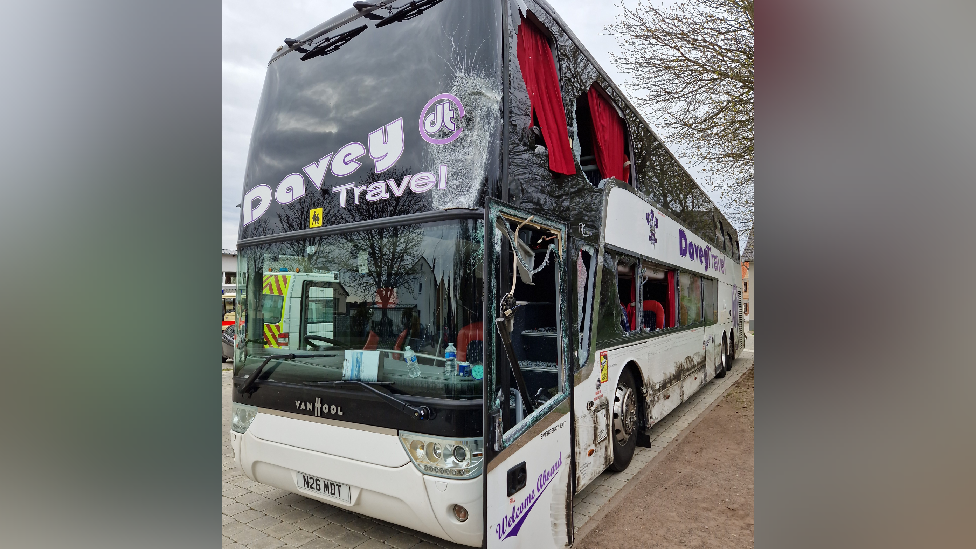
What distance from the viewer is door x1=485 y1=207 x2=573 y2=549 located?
2.88 meters

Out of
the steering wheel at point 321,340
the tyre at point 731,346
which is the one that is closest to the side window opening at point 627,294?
the steering wheel at point 321,340

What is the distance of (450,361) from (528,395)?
2.25 ft

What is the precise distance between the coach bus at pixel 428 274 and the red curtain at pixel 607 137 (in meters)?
0.22

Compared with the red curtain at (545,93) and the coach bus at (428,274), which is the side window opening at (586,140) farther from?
the red curtain at (545,93)

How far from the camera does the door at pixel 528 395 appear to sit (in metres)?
2.88

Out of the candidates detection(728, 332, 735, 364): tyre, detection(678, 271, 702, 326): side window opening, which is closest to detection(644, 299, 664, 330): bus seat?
detection(678, 271, 702, 326): side window opening

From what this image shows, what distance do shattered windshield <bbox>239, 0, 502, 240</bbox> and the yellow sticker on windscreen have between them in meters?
0.01

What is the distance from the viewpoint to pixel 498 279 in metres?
3.11

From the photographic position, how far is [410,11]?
350 cm
